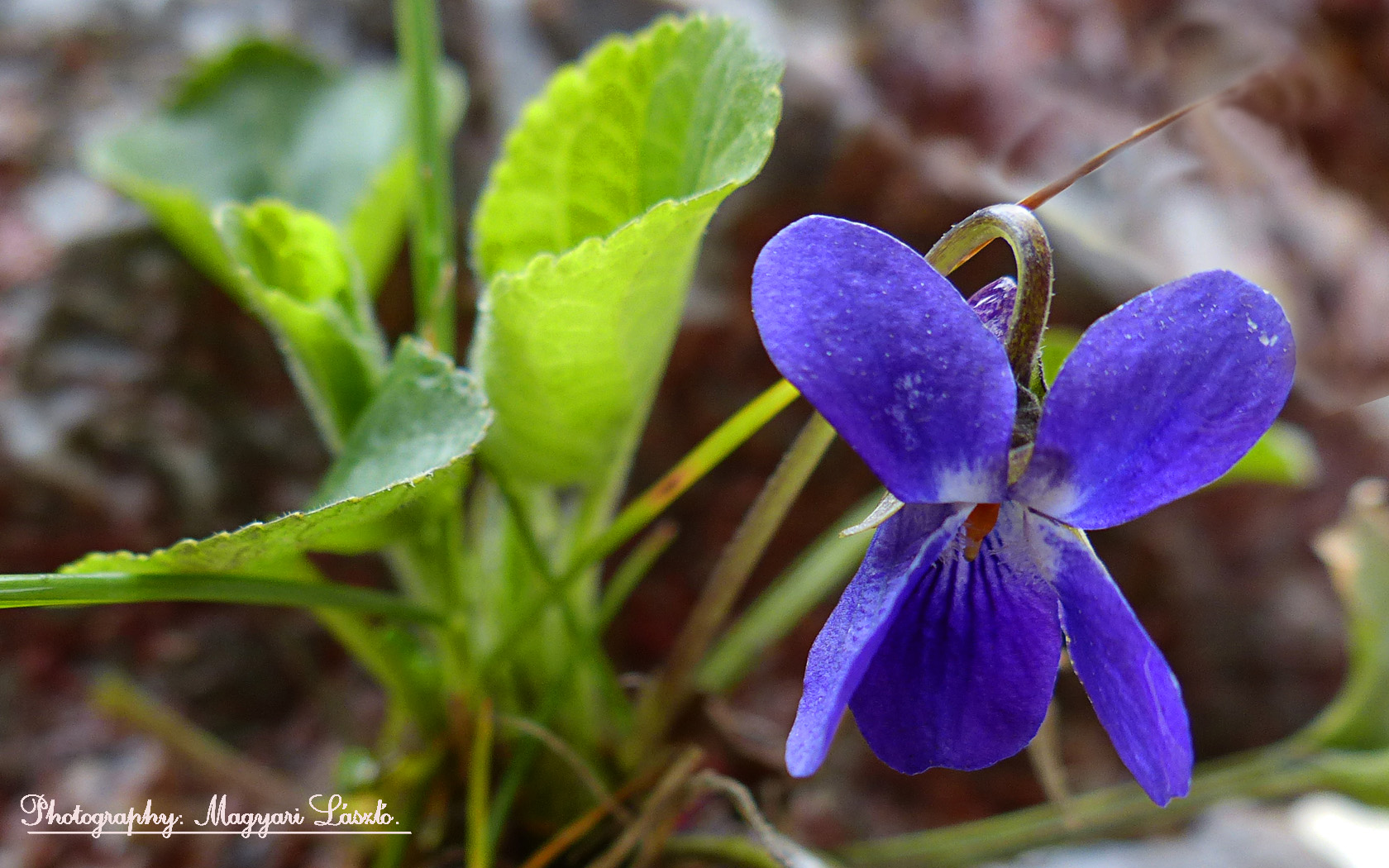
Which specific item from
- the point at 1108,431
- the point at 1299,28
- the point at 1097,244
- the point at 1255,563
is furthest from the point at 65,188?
the point at 1299,28

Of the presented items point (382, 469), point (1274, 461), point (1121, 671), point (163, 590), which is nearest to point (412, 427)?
point (382, 469)

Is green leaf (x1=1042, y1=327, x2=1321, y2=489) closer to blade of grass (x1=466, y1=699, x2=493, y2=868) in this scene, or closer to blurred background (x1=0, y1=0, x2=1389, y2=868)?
blurred background (x1=0, y1=0, x2=1389, y2=868)

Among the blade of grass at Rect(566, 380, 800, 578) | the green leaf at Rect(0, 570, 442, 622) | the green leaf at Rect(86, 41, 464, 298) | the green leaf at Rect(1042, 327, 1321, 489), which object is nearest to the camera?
the green leaf at Rect(0, 570, 442, 622)

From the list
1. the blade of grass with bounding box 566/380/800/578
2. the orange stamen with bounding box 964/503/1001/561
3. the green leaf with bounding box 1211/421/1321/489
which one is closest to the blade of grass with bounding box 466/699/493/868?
the blade of grass with bounding box 566/380/800/578

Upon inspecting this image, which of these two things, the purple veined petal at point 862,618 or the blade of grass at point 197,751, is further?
the blade of grass at point 197,751

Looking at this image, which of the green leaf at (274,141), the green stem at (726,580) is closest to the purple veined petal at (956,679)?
the green stem at (726,580)

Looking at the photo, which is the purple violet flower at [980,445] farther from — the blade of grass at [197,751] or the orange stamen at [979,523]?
the blade of grass at [197,751]

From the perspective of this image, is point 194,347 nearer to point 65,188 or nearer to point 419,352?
point 65,188
